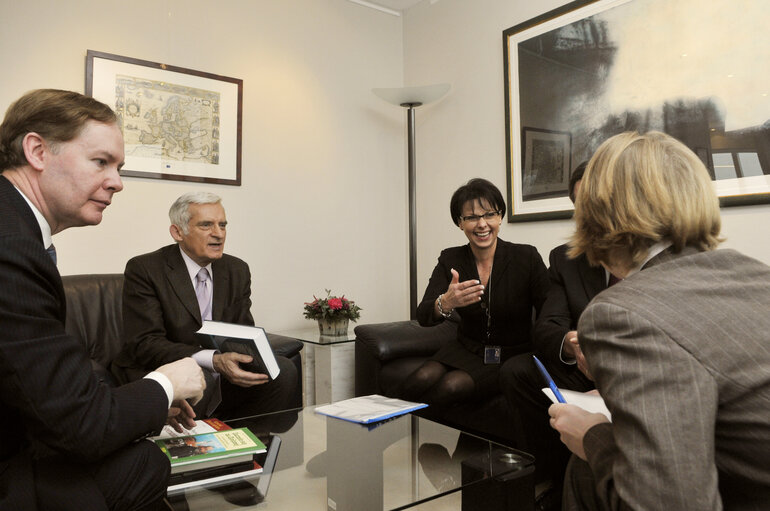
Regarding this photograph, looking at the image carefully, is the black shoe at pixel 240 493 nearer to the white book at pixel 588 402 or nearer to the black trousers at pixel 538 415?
the white book at pixel 588 402

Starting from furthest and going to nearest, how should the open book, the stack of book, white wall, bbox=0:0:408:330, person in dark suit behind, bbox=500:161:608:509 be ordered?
1. white wall, bbox=0:0:408:330
2. person in dark suit behind, bbox=500:161:608:509
3. the open book
4. the stack of book

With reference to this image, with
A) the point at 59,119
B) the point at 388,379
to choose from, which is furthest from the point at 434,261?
the point at 59,119

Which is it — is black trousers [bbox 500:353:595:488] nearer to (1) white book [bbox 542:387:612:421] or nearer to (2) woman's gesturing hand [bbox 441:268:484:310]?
(2) woman's gesturing hand [bbox 441:268:484:310]

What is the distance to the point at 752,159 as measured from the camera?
2.57 metres

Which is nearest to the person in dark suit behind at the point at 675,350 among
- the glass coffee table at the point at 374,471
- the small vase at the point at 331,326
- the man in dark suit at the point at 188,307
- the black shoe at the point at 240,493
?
the glass coffee table at the point at 374,471

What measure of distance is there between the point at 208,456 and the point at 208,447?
60 millimetres

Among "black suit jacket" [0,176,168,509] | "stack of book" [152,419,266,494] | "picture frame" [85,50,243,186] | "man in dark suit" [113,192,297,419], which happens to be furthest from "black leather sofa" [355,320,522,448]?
"black suit jacket" [0,176,168,509]

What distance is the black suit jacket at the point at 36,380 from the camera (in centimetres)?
103

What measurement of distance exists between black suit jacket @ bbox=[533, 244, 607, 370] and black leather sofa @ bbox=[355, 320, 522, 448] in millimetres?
399

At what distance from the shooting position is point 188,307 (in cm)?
262

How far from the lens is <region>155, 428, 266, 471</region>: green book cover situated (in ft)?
4.99

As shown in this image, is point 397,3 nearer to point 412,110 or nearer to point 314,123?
point 412,110

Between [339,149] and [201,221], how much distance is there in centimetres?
178

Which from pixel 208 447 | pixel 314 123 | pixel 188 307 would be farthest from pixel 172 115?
pixel 208 447
